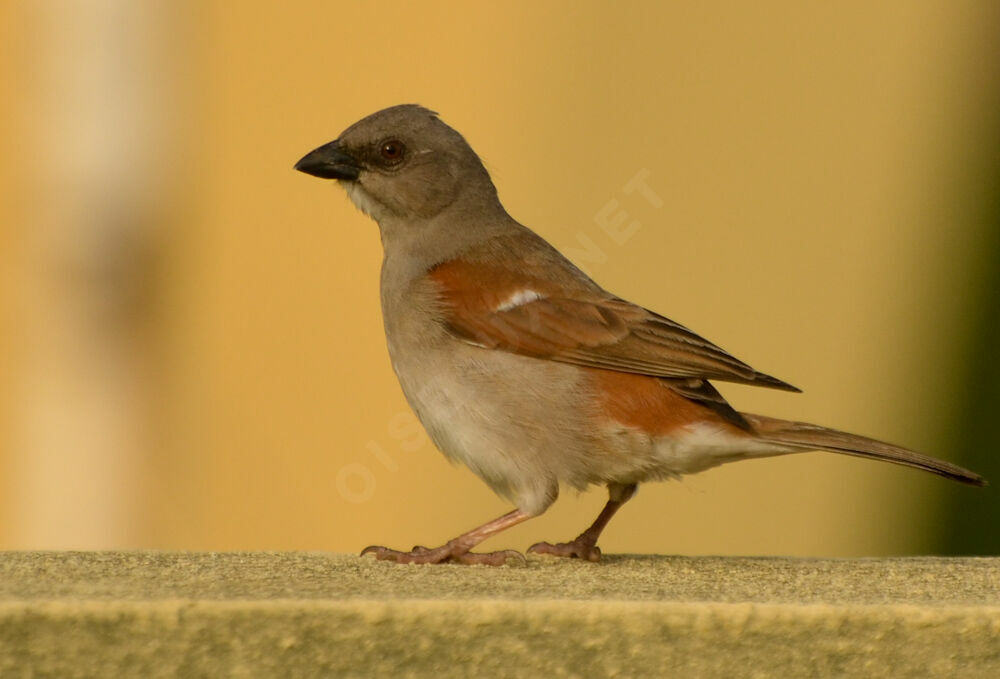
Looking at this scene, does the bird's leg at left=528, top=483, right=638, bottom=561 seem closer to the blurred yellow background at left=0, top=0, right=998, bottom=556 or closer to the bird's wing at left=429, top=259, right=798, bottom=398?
the bird's wing at left=429, top=259, right=798, bottom=398

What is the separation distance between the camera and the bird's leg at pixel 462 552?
15.2ft

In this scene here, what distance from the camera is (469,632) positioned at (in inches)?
126

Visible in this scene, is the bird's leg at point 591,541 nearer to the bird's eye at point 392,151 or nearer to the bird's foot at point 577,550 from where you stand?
the bird's foot at point 577,550

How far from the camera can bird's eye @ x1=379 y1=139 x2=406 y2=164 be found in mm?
5797

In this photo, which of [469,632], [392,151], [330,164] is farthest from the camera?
[392,151]

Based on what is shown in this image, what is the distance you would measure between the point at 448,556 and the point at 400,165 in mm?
1708

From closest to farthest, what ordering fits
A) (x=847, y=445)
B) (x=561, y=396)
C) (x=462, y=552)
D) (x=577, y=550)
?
(x=847, y=445)
(x=462, y=552)
(x=561, y=396)
(x=577, y=550)

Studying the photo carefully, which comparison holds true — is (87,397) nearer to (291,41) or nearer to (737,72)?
(291,41)

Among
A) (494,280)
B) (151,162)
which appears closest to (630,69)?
(151,162)

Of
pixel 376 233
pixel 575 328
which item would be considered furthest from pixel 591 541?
pixel 376 233

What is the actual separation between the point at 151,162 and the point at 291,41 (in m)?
1.10

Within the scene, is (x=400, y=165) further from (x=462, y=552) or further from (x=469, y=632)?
(x=469, y=632)

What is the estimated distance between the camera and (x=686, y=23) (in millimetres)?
8453

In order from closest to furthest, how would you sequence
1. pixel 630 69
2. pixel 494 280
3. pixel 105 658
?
1. pixel 105 658
2. pixel 494 280
3. pixel 630 69
